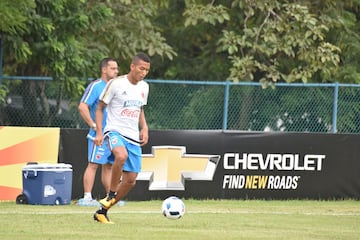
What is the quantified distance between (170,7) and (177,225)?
Result: 1159 cm

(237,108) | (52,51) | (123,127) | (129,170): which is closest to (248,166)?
(237,108)

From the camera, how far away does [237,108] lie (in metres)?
17.9

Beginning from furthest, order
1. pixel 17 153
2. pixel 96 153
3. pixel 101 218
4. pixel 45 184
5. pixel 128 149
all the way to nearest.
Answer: pixel 17 153 < pixel 45 184 < pixel 96 153 < pixel 128 149 < pixel 101 218

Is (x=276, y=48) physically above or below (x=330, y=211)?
above

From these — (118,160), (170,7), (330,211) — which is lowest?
(330,211)

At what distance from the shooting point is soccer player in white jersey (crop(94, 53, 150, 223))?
12.1 meters

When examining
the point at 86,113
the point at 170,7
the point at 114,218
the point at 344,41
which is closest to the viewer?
the point at 114,218

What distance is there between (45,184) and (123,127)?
2.94 meters

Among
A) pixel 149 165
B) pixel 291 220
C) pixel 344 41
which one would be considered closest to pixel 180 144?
pixel 149 165

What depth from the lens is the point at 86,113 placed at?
570 inches

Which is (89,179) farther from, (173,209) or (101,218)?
(173,209)

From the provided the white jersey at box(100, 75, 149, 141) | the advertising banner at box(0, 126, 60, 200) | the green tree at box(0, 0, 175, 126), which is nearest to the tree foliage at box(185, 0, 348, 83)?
the green tree at box(0, 0, 175, 126)

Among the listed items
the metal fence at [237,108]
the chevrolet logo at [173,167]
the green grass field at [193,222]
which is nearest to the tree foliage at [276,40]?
the metal fence at [237,108]

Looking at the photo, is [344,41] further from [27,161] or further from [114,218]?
[114,218]
